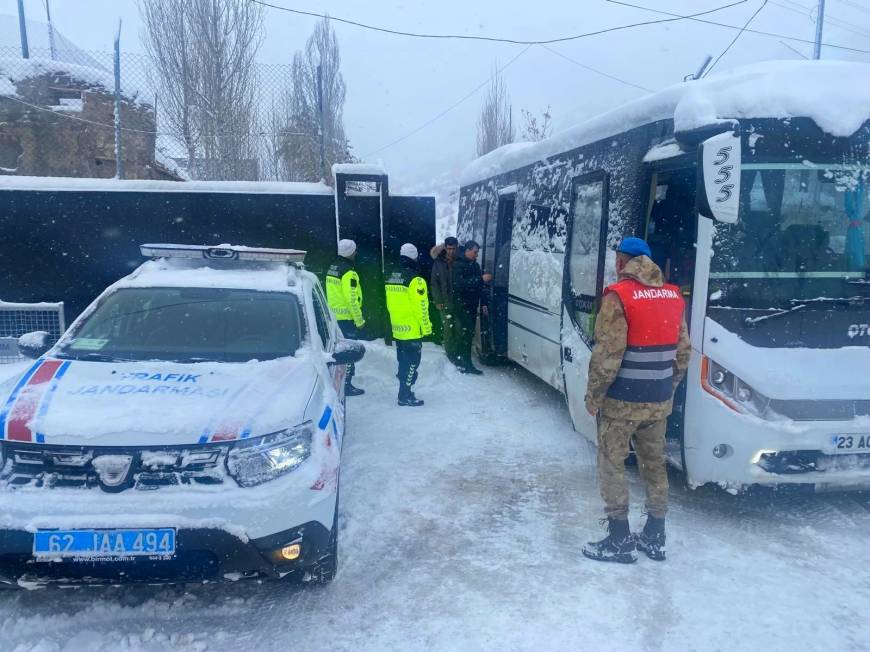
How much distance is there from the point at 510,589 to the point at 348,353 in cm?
192

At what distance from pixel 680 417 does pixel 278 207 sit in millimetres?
7700

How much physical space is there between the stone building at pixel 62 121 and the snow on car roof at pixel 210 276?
12195mm

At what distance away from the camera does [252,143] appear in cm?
1845

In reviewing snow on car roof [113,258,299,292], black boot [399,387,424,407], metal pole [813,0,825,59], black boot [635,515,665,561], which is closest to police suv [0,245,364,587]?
snow on car roof [113,258,299,292]

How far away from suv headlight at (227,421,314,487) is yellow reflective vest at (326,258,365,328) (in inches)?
189

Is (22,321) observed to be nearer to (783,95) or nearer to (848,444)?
(783,95)

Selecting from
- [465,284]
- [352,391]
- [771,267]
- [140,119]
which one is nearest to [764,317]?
[771,267]

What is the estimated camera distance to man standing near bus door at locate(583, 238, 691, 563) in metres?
3.83

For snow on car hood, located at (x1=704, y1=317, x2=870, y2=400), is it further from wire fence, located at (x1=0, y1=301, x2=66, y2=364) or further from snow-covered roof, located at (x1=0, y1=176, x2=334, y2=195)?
wire fence, located at (x1=0, y1=301, x2=66, y2=364)

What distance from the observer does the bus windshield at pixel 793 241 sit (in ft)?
14.7

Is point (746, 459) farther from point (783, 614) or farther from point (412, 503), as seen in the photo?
point (412, 503)

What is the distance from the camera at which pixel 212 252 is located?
16.8ft

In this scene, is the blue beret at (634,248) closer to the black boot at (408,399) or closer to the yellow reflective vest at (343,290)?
the black boot at (408,399)

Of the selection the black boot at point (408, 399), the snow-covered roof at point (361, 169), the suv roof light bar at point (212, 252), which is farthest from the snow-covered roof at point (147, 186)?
the suv roof light bar at point (212, 252)
